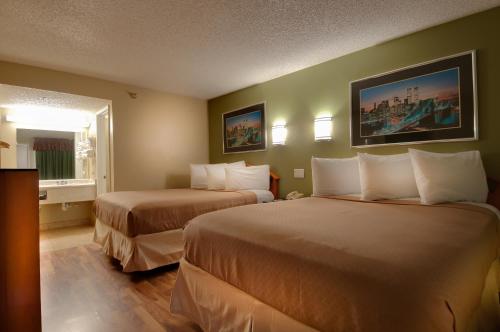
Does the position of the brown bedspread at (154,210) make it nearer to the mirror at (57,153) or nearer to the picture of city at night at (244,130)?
the picture of city at night at (244,130)

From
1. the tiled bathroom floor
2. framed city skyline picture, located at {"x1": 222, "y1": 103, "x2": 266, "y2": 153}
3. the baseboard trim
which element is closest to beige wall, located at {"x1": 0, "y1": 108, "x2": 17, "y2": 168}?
the baseboard trim

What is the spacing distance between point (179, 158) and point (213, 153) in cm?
64

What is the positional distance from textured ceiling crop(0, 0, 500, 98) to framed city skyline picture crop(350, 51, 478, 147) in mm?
407

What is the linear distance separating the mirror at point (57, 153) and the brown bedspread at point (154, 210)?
7.41 feet

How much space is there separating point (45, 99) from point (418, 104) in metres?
4.68

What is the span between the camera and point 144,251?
2377 millimetres

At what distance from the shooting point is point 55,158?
4527 millimetres

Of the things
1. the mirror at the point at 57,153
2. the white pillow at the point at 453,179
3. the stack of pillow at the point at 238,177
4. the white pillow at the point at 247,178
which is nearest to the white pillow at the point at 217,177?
the stack of pillow at the point at 238,177

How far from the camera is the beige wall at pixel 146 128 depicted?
3.27 m

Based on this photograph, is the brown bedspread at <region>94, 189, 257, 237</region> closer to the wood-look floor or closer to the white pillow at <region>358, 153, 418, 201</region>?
the wood-look floor

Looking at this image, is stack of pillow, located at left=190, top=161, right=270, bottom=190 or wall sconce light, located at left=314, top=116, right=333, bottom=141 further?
stack of pillow, located at left=190, top=161, right=270, bottom=190

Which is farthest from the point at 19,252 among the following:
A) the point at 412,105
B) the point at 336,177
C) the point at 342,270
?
the point at 412,105

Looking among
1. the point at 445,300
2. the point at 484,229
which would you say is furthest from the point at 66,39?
the point at 484,229

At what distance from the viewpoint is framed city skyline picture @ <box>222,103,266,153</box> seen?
3785 mm
